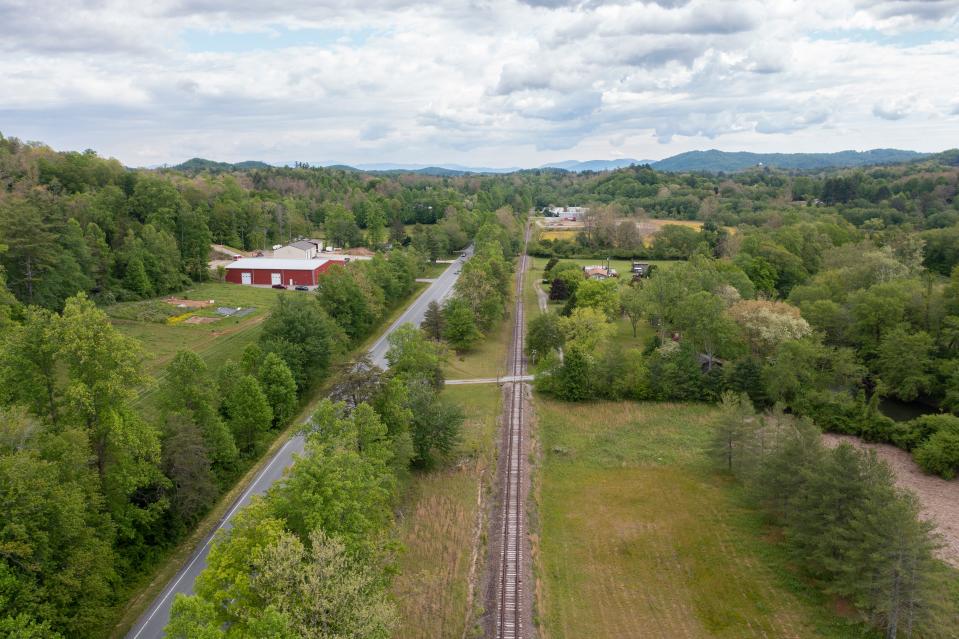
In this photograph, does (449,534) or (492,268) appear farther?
(492,268)

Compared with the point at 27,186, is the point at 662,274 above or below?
below

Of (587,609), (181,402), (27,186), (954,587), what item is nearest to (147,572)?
(181,402)

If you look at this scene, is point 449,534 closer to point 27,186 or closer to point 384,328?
point 384,328

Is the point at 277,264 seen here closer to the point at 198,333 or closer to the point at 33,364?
the point at 198,333

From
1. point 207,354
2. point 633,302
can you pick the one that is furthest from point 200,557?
point 633,302

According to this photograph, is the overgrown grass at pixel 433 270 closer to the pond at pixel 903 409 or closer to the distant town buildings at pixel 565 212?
the pond at pixel 903 409
